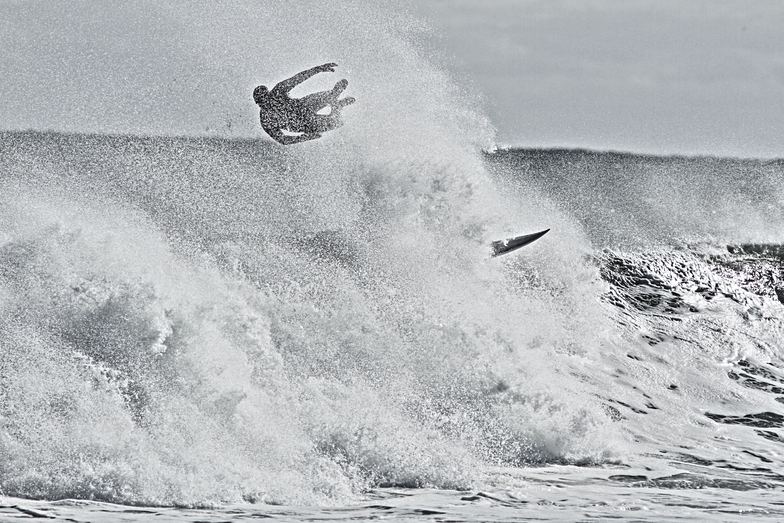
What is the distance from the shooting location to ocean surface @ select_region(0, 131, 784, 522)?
25.6 ft

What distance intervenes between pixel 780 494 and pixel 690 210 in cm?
1308

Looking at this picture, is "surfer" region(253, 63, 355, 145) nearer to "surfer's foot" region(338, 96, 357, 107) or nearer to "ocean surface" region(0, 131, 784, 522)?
"surfer's foot" region(338, 96, 357, 107)

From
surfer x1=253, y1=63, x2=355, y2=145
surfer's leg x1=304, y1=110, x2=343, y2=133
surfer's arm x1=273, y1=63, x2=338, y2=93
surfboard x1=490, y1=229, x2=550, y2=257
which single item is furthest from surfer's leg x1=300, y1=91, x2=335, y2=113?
surfboard x1=490, y1=229, x2=550, y2=257

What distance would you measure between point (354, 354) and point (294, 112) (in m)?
5.37

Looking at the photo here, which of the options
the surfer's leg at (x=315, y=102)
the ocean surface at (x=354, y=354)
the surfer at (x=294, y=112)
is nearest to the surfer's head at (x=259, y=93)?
the surfer at (x=294, y=112)

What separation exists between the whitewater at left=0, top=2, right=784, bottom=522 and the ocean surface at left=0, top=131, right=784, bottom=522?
0.10 ft

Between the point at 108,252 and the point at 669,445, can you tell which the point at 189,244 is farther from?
the point at 669,445

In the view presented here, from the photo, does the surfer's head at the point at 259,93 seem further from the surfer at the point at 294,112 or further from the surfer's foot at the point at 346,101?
the surfer's foot at the point at 346,101

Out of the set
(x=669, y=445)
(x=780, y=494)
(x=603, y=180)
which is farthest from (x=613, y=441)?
(x=603, y=180)

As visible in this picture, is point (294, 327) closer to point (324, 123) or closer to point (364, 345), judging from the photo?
point (364, 345)

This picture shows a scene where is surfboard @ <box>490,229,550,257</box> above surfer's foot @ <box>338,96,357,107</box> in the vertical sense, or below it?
below

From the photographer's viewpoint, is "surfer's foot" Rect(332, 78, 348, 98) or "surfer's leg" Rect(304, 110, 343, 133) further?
"surfer's foot" Rect(332, 78, 348, 98)

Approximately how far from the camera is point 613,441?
33.2 feet

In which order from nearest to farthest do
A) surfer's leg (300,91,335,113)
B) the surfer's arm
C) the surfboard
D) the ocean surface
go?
the ocean surface
the surfboard
the surfer's arm
surfer's leg (300,91,335,113)
